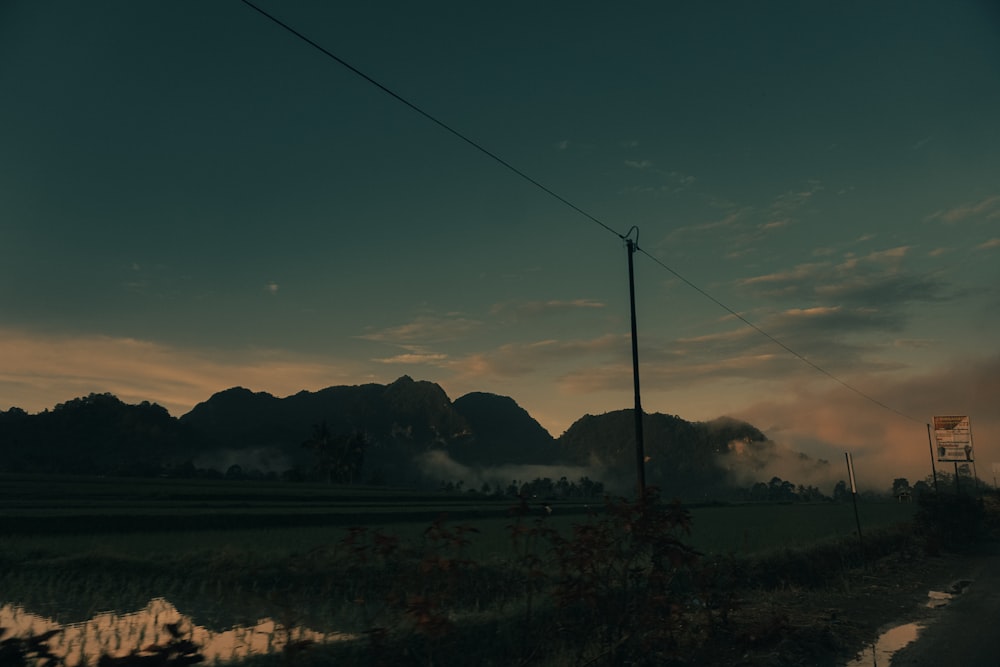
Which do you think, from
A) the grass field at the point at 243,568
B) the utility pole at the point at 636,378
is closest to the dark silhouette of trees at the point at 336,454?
the grass field at the point at 243,568

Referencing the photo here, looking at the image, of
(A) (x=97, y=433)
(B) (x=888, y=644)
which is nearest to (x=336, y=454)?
(A) (x=97, y=433)

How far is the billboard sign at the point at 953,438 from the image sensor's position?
45250 millimetres

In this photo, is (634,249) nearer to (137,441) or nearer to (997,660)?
(997,660)

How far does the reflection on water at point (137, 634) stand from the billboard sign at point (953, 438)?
174ft

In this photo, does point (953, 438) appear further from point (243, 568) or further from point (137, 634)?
point (137, 634)

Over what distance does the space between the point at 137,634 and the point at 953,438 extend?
5596cm

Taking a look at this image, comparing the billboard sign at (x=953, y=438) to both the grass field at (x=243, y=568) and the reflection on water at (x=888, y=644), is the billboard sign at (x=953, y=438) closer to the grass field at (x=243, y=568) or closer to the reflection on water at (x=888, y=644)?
the grass field at (x=243, y=568)

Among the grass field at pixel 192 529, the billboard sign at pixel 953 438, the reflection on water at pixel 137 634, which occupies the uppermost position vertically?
the billboard sign at pixel 953 438

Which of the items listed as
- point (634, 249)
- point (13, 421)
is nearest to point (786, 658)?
point (634, 249)

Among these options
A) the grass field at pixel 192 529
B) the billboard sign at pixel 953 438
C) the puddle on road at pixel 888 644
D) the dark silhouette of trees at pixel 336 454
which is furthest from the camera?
the dark silhouette of trees at pixel 336 454

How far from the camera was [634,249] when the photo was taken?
53.8 ft

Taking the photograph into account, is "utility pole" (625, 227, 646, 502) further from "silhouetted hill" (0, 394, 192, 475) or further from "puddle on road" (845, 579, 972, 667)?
"silhouetted hill" (0, 394, 192, 475)

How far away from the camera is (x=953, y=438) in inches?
1822

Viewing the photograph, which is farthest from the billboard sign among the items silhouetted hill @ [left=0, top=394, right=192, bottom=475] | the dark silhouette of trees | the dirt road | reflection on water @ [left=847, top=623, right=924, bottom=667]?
silhouetted hill @ [left=0, top=394, right=192, bottom=475]
